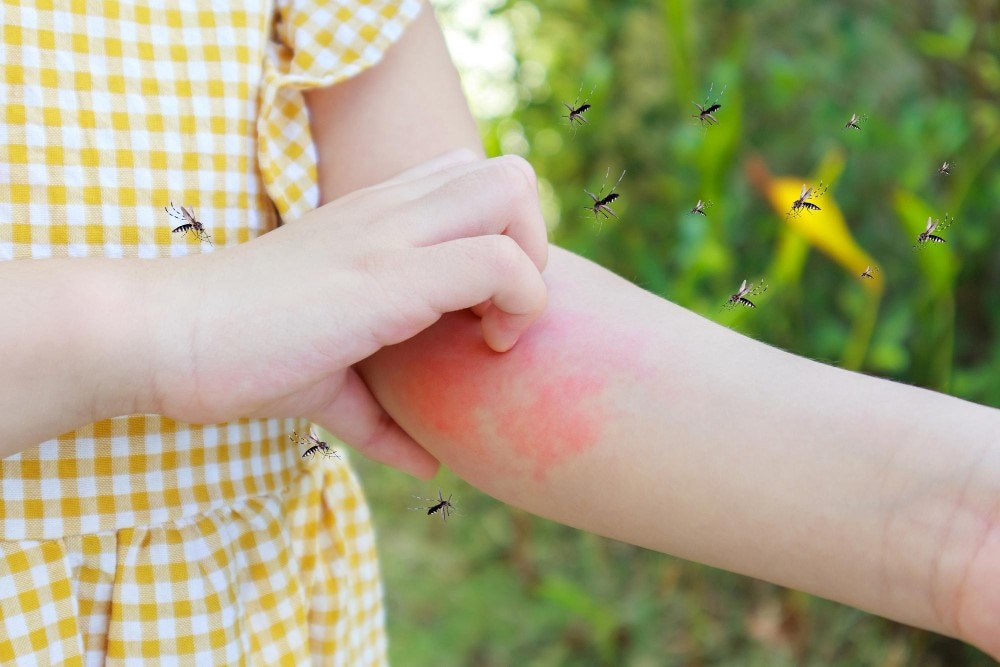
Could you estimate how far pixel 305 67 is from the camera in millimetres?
727

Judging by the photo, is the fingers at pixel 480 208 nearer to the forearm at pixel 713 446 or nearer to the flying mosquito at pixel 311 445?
the forearm at pixel 713 446

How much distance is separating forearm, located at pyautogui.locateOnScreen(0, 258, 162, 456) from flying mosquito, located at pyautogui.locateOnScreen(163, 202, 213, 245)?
13 centimetres

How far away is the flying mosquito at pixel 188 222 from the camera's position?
2.20 ft

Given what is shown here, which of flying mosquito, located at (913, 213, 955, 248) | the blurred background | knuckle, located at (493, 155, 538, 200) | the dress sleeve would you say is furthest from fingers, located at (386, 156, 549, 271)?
the blurred background

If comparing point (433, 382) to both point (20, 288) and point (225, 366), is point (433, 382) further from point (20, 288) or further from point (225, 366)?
point (20, 288)

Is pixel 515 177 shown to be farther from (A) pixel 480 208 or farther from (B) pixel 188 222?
(B) pixel 188 222

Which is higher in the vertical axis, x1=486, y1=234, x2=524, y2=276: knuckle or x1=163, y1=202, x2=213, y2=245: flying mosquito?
x1=163, y1=202, x2=213, y2=245: flying mosquito

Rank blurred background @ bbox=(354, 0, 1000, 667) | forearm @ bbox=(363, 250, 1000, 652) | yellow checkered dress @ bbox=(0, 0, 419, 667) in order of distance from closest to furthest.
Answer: forearm @ bbox=(363, 250, 1000, 652)
yellow checkered dress @ bbox=(0, 0, 419, 667)
blurred background @ bbox=(354, 0, 1000, 667)

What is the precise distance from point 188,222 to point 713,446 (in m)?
0.41

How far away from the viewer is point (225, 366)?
54 cm

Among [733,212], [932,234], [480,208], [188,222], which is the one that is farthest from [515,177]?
[733,212]

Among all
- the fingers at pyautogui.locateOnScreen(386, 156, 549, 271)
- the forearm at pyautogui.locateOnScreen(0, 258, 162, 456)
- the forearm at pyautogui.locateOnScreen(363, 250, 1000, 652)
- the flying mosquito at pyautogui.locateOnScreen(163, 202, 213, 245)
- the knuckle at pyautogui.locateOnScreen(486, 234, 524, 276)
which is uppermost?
the flying mosquito at pyautogui.locateOnScreen(163, 202, 213, 245)

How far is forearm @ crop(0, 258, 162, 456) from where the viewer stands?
50 centimetres

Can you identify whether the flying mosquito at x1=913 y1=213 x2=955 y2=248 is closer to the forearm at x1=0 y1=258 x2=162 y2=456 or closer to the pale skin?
the pale skin
